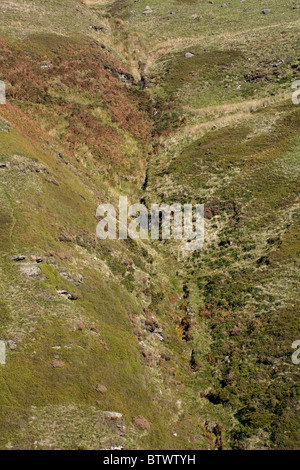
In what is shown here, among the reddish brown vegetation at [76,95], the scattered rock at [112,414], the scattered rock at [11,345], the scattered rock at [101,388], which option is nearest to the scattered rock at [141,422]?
the scattered rock at [112,414]

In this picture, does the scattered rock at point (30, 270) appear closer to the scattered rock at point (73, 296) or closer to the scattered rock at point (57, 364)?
the scattered rock at point (73, 296)

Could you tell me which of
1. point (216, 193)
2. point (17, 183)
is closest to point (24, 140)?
point (17, 183)

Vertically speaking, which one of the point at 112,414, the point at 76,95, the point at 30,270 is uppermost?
the point at 76,95

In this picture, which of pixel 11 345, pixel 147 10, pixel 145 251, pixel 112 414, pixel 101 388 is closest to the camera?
pixel 112 414

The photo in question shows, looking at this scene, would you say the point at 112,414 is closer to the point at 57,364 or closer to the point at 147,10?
the point at 57,364

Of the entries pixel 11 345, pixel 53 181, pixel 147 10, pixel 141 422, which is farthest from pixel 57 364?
pixel 147 10

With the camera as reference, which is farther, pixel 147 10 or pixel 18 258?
pixel 147 10

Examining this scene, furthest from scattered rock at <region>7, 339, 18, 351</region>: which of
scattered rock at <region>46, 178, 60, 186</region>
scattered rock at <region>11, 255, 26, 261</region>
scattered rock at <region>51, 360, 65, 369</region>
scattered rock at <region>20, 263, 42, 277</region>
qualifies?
scattered rock at <region>46, 178, 60, 186</region>
